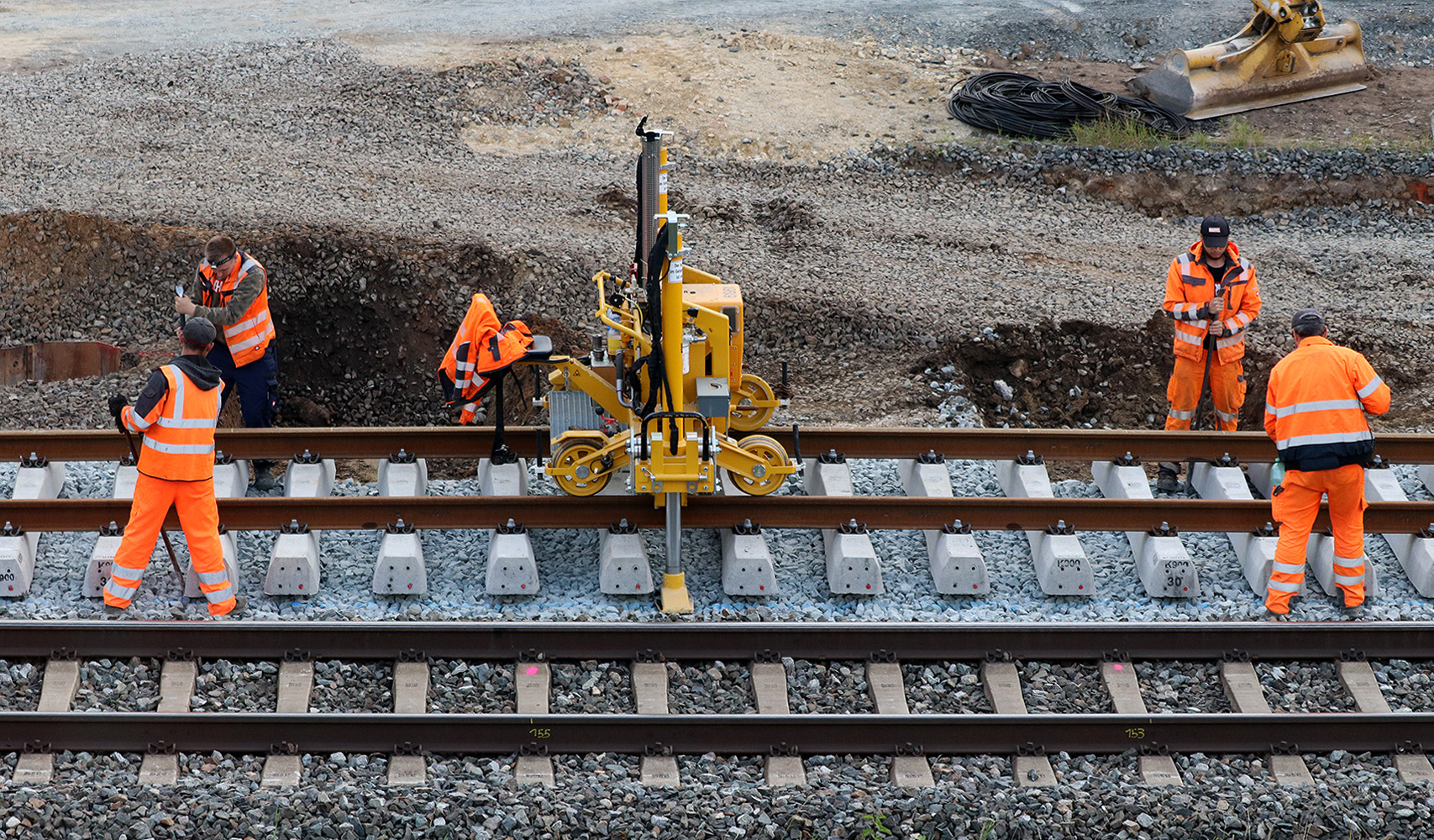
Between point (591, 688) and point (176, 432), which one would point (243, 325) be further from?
point (591, 688)

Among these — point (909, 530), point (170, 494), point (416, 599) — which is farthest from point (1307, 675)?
point (170, 494)

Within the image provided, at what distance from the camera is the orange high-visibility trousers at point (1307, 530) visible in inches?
318

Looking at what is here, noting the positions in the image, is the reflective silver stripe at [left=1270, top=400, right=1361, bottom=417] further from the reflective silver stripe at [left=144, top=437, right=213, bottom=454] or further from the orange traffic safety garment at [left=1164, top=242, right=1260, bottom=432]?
the reflective silver stripe at [left=144, top=437, right=213, bottom=454]

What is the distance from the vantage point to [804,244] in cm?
1407

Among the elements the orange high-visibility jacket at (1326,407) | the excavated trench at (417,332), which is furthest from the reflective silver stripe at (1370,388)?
the excavated trench at (417,332)

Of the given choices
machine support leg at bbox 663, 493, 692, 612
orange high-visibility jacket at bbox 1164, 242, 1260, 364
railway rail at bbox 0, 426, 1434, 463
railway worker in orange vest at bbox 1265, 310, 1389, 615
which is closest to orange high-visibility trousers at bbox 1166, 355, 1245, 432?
orange high-visibility jacket at bbox 1164, 242, 1260, 364

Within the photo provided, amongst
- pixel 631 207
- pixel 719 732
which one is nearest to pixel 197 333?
pixel 719 732

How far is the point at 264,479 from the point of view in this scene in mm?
9406

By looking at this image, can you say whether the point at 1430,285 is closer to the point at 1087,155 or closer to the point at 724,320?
the point at 1087,155

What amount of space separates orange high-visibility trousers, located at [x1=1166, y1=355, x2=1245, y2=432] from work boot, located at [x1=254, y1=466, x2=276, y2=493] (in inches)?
258

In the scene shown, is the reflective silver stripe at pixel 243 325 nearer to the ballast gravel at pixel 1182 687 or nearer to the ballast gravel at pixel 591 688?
the ballast gravel at pixel 591 688

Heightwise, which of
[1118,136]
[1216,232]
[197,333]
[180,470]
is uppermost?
[1216,232]

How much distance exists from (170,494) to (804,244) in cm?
→ 782

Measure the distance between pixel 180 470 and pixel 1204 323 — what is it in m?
6.98
